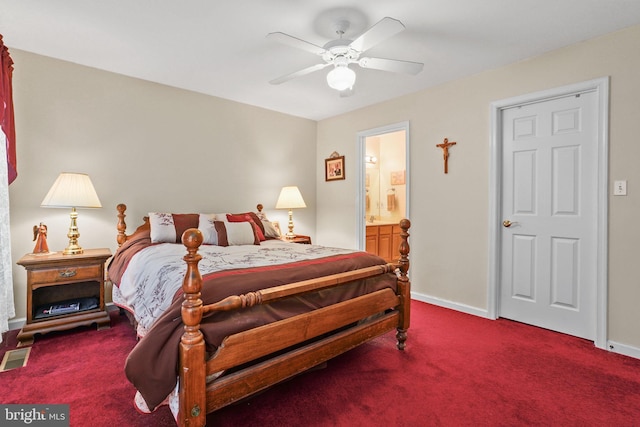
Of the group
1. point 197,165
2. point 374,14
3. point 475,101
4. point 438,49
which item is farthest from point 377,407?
point 197,165

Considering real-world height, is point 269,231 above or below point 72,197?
below

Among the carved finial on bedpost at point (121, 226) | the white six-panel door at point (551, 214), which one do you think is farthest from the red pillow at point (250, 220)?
the white six-panel door at point (551, 214)

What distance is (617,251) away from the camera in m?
2.44

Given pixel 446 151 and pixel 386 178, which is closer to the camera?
pixel 446 151

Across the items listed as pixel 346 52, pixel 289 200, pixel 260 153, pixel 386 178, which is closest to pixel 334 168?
pixel 289 200

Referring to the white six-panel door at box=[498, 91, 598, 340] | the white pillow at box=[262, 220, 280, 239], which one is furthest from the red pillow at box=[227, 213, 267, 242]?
the white six-panel door at box=[498, 91, 598, 340]

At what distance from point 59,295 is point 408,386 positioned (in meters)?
3.14

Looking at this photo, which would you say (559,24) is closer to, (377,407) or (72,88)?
(377,407)

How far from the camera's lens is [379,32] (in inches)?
76.9

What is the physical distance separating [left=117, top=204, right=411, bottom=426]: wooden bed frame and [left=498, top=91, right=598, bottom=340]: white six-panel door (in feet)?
4.44

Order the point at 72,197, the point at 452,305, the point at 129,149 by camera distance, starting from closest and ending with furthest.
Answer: the point at 72,197 < the point at 129,149 < the point at 452,305

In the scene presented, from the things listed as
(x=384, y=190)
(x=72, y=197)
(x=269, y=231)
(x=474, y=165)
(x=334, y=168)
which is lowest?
(x=269, y=231)

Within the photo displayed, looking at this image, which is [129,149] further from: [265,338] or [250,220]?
[265,338]

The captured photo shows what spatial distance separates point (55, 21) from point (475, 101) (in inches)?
138
